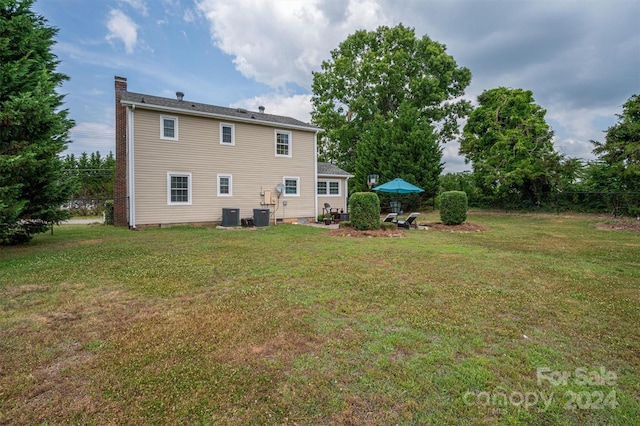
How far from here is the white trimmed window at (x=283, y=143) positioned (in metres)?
16.1

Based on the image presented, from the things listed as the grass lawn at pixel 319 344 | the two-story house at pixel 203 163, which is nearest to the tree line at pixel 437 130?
the two-story house at pixel 203 163

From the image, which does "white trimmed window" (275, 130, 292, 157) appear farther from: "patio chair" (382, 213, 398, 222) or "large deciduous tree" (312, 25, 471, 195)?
"large deciduous tree" (312, 25, 471, 195)

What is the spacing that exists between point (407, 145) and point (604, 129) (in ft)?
35.6

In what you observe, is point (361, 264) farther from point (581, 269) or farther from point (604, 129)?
point (604, 129)

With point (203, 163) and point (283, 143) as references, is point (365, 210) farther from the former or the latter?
point (203, 163)

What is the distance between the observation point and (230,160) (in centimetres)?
1469

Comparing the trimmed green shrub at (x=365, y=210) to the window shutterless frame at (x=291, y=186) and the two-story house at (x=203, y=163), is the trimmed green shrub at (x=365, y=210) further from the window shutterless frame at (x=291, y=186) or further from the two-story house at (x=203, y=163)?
the window shutterless frame at (x=291, y=186)

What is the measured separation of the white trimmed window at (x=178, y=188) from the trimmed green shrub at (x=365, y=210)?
778 cm

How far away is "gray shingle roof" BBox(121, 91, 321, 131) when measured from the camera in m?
12.7

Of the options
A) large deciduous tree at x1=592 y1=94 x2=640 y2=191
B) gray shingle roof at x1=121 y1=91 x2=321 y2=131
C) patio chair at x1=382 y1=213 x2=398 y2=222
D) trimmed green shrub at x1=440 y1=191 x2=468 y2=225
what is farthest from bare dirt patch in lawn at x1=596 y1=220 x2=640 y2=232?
gray shingle roof at x1=121 y1=91 x2=321 y2=131

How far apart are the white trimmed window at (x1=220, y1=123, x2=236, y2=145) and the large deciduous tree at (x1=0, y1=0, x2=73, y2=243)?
20.0 ft

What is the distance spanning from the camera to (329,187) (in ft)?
65.4

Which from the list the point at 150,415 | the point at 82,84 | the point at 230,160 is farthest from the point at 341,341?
the point at 82,84

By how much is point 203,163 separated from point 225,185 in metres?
1.44
